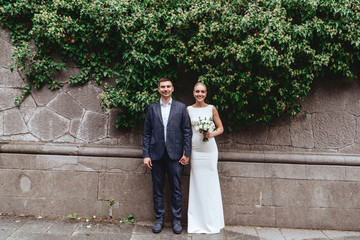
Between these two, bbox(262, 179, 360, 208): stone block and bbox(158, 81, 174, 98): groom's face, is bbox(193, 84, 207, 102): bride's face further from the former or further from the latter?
bbox(262, 179, 360, 208): stone block

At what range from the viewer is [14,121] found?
449 cm

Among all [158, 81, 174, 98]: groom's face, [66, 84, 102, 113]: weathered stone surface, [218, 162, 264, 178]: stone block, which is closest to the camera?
[158, 81, 174, 98]: groom's face

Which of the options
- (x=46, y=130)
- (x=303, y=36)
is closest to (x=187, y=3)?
(x=303, y=36)

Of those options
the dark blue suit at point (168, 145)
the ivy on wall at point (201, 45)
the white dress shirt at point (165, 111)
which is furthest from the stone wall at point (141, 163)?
the white dress shirt at point (165, 111)

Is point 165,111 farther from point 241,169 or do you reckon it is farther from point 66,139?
point 66,139

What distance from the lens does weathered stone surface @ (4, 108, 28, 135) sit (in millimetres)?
4484

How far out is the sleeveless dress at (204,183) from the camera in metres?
3.84

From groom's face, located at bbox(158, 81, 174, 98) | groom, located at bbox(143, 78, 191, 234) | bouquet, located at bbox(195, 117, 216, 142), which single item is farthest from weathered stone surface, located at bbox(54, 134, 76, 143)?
bouquet, located at bbox(195, 117, 216, 142)

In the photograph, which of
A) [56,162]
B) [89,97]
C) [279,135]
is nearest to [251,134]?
[279,135]

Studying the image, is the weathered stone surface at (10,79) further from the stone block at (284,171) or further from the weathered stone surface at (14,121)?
the stone block at (284,171)

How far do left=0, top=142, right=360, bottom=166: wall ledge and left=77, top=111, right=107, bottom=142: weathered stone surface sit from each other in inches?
6.5

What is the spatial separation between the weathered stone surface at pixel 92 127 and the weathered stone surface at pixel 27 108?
0.83 m

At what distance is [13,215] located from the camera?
14.2ft

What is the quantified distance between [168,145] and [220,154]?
934mm
